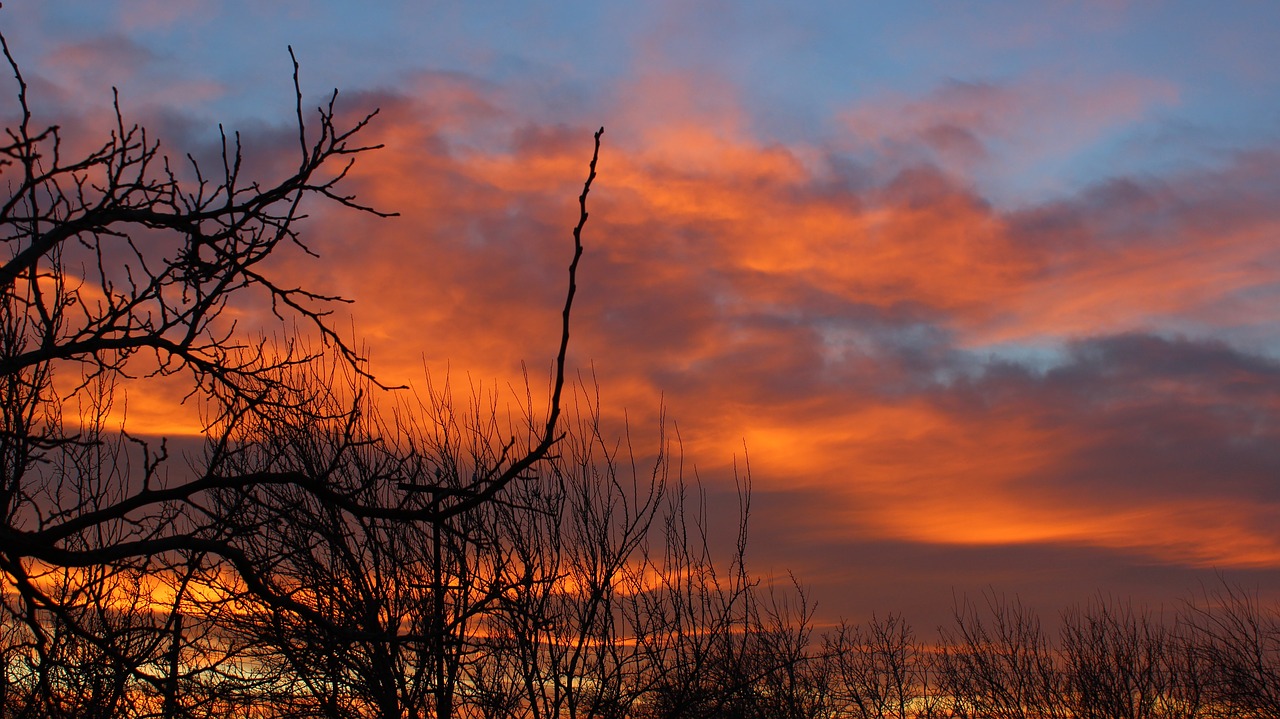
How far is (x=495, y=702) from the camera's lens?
8.17 metres

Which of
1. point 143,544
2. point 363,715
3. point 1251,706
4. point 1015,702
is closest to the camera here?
point 143,544

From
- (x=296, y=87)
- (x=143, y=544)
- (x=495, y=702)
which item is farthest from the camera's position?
(x=495, y=702)

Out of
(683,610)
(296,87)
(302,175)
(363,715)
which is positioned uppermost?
(296,87)

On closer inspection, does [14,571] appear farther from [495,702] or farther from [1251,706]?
[1251,706]

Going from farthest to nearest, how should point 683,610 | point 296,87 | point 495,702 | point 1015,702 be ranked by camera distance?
point 1015,702, point 683,610, point 495,702, point 296,87

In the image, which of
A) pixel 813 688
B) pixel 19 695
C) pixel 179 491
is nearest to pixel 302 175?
pixel 179 491

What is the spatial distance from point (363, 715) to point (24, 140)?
7.79 metres

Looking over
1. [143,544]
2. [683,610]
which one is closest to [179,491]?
[143,544]

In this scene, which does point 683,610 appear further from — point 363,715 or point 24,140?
point 24,140

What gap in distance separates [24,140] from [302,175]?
90 centimetres

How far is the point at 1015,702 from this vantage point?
27.9 m

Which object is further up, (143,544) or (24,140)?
(24,140)

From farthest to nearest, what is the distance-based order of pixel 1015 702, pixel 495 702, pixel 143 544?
pixel 1015 702, pixel 495 702, pixel 143 544

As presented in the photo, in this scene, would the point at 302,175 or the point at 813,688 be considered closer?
the point at 302,175
